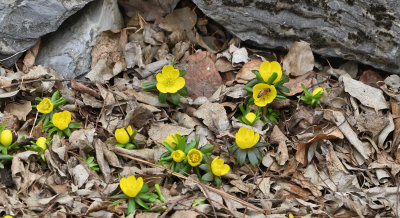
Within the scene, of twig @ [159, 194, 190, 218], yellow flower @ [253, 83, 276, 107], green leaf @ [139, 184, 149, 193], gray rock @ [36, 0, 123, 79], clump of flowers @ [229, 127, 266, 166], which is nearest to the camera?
twig @ [159, 194, 190, 218]

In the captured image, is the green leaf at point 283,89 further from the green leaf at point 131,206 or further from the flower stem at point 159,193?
the green leaf at point 131,206

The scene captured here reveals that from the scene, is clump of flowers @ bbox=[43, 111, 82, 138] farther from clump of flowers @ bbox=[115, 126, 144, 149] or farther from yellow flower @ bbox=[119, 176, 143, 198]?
yellow flower @ bbox=[119, 176, 143, 198]

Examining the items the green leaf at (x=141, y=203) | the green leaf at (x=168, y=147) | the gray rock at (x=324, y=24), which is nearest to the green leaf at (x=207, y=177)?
the green leaf at (x=168, y=147)

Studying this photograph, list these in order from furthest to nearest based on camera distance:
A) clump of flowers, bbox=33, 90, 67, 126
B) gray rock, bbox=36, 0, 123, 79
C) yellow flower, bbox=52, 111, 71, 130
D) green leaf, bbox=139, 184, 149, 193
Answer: gray rock, bbox=36, 0, 123, 79
clump of flowers, bbox=33, 90, 67, 126
yellow flower, bbox=52, 111, 71, 130
green leaf, bbox=139, 184, 149, 193

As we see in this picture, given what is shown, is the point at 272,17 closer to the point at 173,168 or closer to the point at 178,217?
the point at 173,168

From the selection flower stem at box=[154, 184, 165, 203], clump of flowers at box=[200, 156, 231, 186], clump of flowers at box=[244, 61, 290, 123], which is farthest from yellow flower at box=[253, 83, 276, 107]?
flower stem at box=[154, 184, 165, 203]

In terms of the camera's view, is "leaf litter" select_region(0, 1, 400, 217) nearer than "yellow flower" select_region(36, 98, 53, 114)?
Yes

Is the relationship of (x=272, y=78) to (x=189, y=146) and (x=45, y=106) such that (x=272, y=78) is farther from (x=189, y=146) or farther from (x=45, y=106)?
(x=45, y=106)
